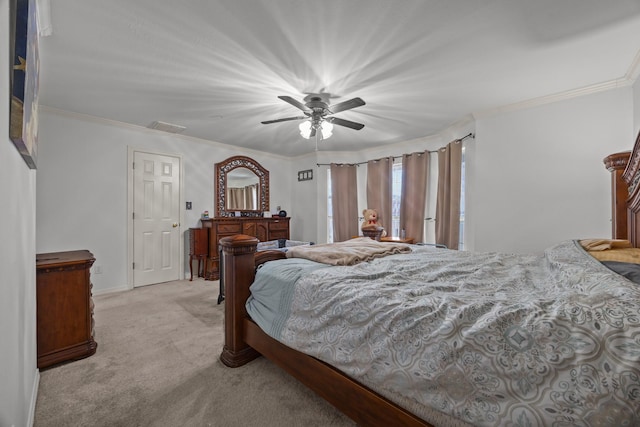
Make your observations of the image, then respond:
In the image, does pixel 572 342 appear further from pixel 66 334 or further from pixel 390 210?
pixel 390 210

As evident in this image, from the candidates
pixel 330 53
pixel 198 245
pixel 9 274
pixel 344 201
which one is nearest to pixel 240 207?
pixel 198 245

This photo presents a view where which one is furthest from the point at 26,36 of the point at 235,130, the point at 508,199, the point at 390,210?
the point at 390,210

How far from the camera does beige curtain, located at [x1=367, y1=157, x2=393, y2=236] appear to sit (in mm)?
4922

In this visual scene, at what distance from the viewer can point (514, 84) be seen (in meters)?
2.66

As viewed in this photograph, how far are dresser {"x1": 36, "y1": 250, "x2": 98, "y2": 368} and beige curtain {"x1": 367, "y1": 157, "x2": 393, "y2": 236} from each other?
4134mm

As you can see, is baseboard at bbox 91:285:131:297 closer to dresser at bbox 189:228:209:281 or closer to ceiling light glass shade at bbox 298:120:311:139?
dresser at bbox 189:228:209:281

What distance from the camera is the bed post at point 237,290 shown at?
72.2 inches

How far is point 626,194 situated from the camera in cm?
213

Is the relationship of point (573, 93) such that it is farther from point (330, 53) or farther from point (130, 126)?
point (130, 126)

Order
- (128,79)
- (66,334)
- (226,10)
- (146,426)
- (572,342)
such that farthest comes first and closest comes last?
1. (128,79)
2. (66,334)
3. (226,10)
4. (146,426)
5. (572,342)

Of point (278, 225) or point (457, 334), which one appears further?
point (278, 225)

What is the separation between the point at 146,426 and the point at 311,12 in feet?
8.29

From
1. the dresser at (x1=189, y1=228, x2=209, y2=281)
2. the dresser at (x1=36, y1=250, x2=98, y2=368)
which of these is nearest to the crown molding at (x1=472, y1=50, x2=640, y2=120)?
the dresser at (x1=189, y1=228, x2=209, y2=281)

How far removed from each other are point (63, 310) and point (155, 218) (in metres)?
2.34
